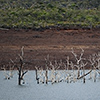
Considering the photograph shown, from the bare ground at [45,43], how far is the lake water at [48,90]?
4.12 metres

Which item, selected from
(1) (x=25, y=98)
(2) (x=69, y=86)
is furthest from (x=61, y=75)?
(1) (x=25, y=98)

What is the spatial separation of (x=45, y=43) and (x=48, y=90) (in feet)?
23.4

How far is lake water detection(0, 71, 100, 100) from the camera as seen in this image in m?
20.6

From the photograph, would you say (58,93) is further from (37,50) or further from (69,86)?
(37,50)

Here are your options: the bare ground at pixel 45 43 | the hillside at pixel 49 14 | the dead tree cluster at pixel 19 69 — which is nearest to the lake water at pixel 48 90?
the dead tree cluster at pixel 19 69

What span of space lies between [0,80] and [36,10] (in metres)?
9.08

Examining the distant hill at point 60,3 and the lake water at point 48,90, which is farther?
the distant hill at point 60,3

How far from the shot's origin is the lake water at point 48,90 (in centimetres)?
2056

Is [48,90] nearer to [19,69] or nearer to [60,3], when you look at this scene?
[19,69]

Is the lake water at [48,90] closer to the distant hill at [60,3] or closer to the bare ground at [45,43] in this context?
the bare ground at [45,43]

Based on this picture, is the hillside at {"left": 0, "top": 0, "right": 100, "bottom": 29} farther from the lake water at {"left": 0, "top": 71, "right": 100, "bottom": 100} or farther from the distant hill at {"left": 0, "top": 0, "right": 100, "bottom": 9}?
the lake water at {"left": 0, "top": 71, "right": 100, "bottom": 100}

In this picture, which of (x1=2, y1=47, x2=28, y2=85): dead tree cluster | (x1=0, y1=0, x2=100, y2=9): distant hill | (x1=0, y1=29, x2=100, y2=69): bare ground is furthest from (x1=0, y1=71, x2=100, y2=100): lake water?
(x1=0, y1=0, x2=100, y2=9): distant hill

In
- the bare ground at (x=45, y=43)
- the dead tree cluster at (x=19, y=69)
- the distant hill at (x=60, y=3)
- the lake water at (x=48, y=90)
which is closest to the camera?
the lake water at (x=48, y=90)

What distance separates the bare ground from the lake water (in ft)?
13.5
